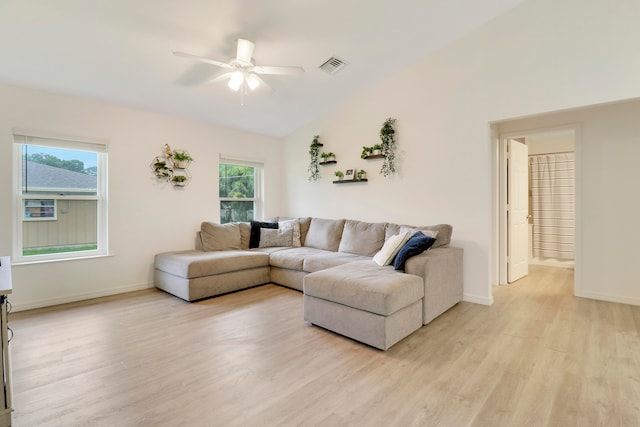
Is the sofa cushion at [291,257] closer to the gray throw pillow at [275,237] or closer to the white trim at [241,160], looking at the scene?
the gray throw pillow at [275,237]

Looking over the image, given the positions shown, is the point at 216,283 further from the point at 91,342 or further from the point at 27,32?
the point at 27,32

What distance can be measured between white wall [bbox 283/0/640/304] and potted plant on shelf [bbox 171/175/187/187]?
2340 mm

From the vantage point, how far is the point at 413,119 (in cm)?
400

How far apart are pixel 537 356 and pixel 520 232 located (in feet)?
9.09

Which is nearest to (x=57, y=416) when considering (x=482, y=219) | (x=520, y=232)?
(x=482, y=219)

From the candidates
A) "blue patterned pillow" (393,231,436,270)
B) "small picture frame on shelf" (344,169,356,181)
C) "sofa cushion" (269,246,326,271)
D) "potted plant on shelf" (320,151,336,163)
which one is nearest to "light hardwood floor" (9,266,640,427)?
"blue patterned pillow" (393,231,436,270)

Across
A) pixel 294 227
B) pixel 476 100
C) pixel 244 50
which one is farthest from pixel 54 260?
pixel 476 100

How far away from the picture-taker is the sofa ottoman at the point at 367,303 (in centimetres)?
239

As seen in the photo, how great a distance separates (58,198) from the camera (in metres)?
3.60

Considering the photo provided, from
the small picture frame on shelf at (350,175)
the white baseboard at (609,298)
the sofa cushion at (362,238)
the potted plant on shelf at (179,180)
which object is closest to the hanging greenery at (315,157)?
the small picture frame on shelf at (350,175)

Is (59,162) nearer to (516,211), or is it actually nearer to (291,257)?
(291,257)

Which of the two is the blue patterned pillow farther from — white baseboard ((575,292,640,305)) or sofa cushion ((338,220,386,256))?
white baseboard ((575,292,640,305))

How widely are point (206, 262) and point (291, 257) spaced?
1.06 metres

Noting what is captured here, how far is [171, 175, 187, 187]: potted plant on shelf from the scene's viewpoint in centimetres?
441
